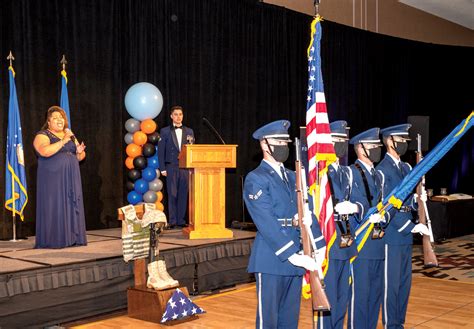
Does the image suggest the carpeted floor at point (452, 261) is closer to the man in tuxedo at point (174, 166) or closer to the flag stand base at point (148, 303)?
the man in tuxedo at point (174, 166)

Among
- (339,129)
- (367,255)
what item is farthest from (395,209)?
(339,129)

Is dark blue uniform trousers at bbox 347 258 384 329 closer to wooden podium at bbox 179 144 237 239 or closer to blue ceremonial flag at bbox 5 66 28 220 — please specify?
wooden podium at bbox 179 144 237 239

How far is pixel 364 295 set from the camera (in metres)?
4.56

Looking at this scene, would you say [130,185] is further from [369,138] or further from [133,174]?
[369,138]

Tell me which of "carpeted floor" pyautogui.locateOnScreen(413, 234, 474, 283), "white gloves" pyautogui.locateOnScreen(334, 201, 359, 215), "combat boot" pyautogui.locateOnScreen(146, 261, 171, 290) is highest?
"white gloves" pyautogui.locateOnScreen(334, 201, 359, 215)

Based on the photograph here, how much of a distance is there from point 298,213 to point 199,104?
21.8 feet

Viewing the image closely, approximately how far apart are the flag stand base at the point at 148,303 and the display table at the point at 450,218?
252 inches

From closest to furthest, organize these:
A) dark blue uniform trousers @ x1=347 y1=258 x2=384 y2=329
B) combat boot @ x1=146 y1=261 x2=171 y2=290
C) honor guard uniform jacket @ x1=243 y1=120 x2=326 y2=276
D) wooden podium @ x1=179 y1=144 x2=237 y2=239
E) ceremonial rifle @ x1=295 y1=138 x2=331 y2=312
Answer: ceremonial rifle @ x1=295 y1=138 x2=331 y2=312 < honor guard uniform jacket @ x1=243 y1=120 x2=326 y2=276 < dark blue uniform trousers @ x1=347 y1=258 x2=384 y2=329 < combat boot @ x1=146 y1=261 x2=171 y2=290 < wooden podium @ x1=179 y1=144 x2=237 y2=239

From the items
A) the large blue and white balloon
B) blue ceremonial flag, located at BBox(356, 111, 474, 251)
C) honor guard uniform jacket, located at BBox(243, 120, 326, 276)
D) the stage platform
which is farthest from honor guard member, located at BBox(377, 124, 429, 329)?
the large blue and white balloon

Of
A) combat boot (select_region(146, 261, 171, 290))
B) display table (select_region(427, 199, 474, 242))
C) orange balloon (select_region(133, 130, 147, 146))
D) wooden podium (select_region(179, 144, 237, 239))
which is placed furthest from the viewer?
display table (select_region(427, 199, 474, 242))

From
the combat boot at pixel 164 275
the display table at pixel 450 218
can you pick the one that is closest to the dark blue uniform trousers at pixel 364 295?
the combat boot at pixel 164 275

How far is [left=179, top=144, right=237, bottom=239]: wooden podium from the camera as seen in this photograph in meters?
7.22

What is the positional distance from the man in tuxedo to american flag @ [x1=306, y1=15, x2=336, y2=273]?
4.66 m

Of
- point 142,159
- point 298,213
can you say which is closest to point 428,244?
point 298,213
